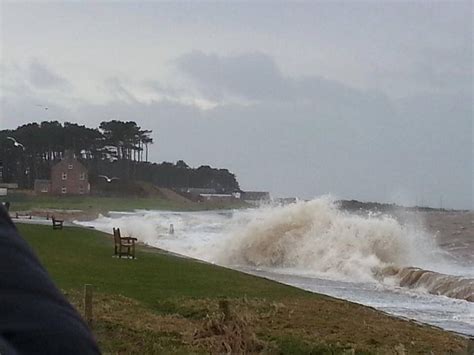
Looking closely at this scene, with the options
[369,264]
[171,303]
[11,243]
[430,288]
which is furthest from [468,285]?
[11,243]

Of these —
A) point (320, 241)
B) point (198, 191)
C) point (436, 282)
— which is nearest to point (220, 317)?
point (436, 282)

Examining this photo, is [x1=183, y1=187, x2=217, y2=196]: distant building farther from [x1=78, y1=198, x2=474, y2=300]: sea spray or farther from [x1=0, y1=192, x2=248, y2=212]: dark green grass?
[x1=78, y1=198, x2=474, y2=300]: sea spray

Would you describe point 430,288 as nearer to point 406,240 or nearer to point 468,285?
point 468,285

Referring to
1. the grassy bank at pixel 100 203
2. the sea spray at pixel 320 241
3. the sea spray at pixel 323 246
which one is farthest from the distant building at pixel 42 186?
the sea spray at pixel 320 241

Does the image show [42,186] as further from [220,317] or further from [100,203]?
[220,317]

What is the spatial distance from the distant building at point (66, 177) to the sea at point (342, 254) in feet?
148

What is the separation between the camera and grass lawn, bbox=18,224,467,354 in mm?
11148

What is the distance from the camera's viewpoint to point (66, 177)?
94250 millimetres

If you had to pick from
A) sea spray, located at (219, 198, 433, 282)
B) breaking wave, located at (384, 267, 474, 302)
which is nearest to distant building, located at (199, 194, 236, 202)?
sea spray, located at (219, 198, 433, 282)

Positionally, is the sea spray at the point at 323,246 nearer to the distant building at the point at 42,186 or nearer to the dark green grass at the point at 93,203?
the dark green grass at the point at 93,203

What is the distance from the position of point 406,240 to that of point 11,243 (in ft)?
124

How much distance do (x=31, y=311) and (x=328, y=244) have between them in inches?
1384

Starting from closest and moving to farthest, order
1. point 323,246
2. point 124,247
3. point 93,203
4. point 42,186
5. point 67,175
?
point 124,247 → point 323,246 → point 42,186 → point 93,203 → point 67,175

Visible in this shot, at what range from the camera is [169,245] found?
43.3m
